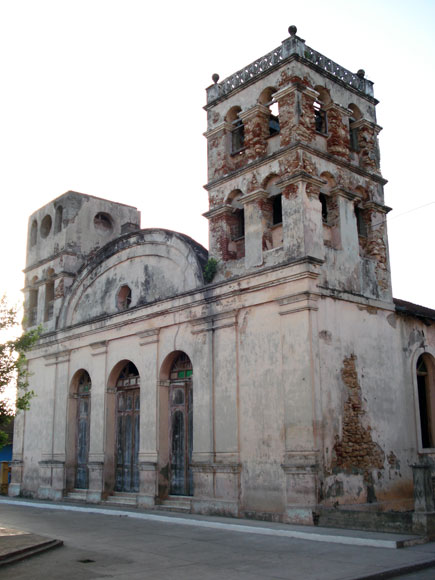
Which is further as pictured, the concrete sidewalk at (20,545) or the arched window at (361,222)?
the arched window at (361,222)

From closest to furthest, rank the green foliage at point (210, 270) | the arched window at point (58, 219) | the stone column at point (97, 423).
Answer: the green foliage at point (210, 270) → the stone column at point (97, 423) → the arched window at point (58, 219)

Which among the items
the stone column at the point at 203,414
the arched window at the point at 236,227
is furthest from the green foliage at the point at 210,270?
the stone column at the point at 203,414

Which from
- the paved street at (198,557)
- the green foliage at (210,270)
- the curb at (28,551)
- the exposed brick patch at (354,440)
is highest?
the green foliage at (210,270)

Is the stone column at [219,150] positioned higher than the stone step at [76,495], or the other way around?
the stone column at [219,150]

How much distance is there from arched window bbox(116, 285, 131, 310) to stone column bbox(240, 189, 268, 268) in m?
5.59

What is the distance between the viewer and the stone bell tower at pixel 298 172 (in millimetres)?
14109

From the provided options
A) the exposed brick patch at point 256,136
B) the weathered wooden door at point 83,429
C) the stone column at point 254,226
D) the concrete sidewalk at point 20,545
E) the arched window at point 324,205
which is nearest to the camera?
the concrete sidewalk at point 20,545

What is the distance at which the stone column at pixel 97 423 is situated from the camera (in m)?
17.9

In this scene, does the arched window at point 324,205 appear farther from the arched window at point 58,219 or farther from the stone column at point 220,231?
A: the arched window at point 58,219

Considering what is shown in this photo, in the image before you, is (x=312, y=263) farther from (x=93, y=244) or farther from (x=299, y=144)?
(x=93, y=244)

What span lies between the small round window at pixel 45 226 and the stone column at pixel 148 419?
819cm

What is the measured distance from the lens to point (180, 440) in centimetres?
1609

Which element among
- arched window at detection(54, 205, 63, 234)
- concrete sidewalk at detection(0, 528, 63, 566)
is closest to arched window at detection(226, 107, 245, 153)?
arched window at detection(54, 205, 63, 234)

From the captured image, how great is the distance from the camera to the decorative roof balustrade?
15039 millimetres
